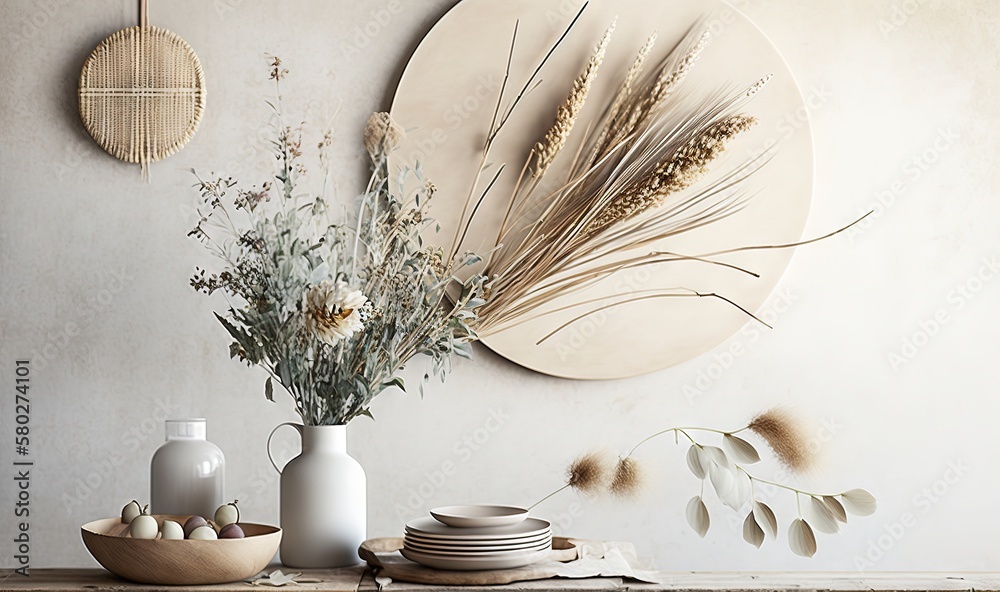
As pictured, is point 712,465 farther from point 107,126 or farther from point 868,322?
point 107,126

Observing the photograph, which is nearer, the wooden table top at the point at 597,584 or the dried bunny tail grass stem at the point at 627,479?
the wooden table top at the point at 597,584

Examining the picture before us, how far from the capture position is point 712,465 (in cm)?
179

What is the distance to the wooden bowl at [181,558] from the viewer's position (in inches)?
55.8

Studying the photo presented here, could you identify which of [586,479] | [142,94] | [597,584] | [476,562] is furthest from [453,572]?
[142,94]

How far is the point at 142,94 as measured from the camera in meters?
2.01

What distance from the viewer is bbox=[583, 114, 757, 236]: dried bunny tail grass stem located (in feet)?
6.32

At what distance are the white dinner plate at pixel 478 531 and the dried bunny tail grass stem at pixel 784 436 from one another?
67 centimetres

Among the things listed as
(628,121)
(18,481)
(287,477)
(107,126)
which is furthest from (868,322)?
(18,481)

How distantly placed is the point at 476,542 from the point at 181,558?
0.45 m

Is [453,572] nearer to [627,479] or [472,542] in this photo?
[472,542]

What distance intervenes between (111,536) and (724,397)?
4.14 feet

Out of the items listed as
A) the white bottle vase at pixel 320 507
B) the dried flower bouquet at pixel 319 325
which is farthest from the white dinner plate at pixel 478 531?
the dried flower bouquet at pixel 319 325

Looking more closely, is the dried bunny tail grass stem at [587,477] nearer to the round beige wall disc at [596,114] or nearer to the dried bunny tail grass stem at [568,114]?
the round beige wall disc at [596,114]

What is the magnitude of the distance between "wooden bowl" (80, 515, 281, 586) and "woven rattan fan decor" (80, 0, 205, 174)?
2.93 feet
